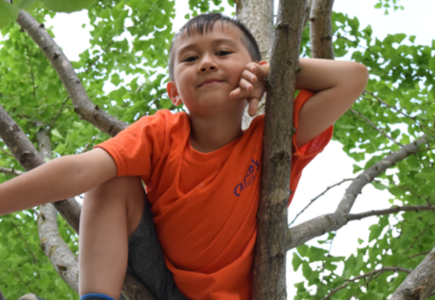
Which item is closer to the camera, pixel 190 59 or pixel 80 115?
pixel 190 59

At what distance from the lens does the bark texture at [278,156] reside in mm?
1067

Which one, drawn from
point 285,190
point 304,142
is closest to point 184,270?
point 285,190

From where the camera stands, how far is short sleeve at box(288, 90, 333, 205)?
122 cm

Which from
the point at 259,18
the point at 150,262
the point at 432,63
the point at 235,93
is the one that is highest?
the point at 259,18

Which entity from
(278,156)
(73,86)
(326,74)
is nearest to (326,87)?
(326,74)

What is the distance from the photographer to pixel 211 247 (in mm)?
1242

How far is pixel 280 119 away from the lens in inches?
43.4

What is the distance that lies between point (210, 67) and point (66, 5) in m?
A: 0.54

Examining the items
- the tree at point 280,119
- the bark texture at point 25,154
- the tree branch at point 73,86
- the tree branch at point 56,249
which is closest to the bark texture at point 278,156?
the tree at point 280,119

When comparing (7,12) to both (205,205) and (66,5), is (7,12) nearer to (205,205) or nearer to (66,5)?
(66,5)

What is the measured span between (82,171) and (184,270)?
44 cm

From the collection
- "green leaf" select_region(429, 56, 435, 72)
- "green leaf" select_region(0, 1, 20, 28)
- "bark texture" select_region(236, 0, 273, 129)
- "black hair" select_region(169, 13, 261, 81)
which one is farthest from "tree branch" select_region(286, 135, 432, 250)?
"green leaf" select_region(0, 1, 20, 28)

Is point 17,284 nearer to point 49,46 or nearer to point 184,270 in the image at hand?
point 49,46

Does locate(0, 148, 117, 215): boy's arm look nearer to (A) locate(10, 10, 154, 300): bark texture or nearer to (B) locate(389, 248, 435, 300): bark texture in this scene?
(A) locate(10, 10, 154, 300): bark texture
